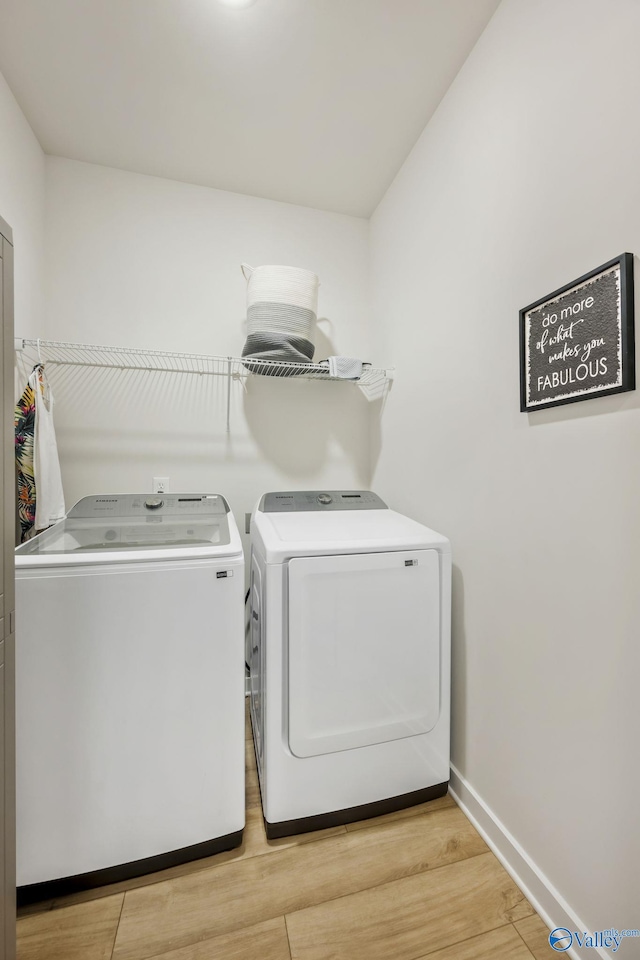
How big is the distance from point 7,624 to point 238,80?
1.94 meters

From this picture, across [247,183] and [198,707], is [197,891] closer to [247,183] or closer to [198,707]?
[198,707]

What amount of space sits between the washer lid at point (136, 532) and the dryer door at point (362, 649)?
0.33m

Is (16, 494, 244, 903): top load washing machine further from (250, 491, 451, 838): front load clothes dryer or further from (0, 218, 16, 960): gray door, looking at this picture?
(0, 218, 16, 960): gray door

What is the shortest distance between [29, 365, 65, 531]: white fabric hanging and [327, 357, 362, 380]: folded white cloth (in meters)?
1.22

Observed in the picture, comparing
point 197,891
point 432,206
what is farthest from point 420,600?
point 432,206

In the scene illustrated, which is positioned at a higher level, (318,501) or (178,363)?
(178,363)

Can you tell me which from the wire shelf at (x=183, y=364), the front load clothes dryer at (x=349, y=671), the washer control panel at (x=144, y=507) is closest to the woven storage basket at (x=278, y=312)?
the wire shelf at (x=183, y=364)

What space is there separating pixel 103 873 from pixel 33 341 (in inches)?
70.9

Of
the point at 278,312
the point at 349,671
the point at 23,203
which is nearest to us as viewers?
the point at 349,671

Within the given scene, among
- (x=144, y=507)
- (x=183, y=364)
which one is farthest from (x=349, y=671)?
(x=183, y=364)

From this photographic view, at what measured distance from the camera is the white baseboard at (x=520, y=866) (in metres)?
1.02

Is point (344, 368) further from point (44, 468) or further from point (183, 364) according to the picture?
point (44, 468)

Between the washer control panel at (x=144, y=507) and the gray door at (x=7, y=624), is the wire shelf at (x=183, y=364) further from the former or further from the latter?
the gray door at (x=7, y=624)

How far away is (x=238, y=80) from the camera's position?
4.95 feet
